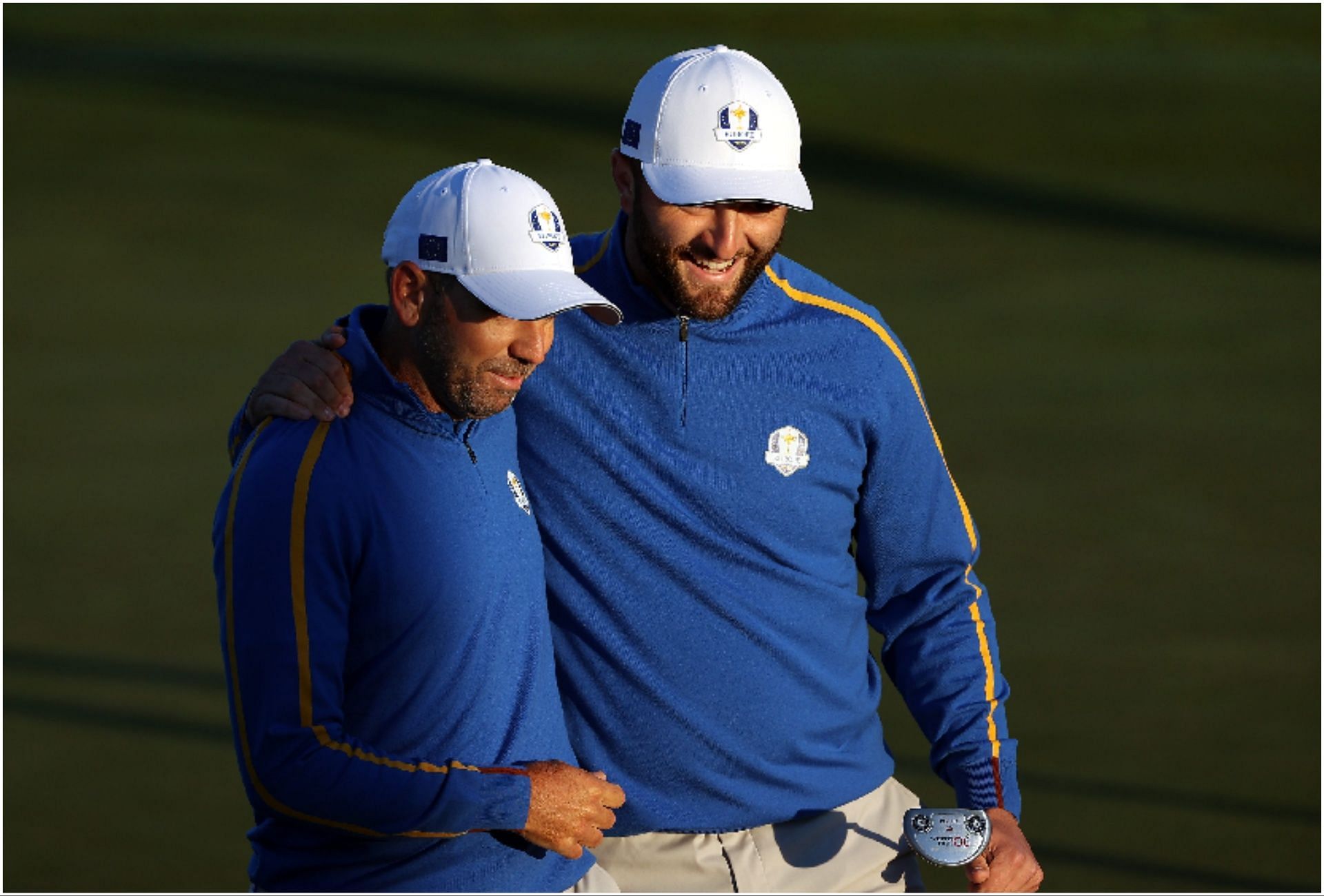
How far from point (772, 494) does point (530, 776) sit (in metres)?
0.70

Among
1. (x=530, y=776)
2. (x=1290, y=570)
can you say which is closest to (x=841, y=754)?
(x=530, y=776)

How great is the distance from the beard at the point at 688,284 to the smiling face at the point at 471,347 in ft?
1.32

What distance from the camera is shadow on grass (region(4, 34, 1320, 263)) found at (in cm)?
1104

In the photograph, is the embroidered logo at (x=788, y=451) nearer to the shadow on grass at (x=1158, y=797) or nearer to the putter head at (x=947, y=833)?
the putter head at (x=947, y=833)

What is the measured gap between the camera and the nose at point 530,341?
9.59ft

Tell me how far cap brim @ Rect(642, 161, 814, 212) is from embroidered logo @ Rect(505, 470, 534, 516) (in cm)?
49

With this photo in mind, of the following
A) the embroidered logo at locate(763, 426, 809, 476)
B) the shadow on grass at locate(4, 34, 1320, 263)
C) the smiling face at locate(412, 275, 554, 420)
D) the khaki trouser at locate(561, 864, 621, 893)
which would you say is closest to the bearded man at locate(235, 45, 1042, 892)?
the embroidered logo at locate(763, 426, 809, 476)

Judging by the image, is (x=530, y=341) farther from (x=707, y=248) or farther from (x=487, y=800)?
(x=487, y=800)

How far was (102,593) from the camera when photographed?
708cm

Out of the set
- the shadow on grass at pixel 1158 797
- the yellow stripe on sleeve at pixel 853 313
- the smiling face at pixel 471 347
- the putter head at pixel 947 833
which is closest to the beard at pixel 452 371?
the smiling face at pixel 471 347

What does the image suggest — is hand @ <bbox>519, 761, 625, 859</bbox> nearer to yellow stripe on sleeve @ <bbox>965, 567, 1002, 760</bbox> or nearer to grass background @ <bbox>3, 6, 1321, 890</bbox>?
yellow stripe on sleeve @ <bbox>965, 567, 1002, 760</bbox>

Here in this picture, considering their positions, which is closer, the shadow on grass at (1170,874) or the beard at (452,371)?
the beard at (452,371)

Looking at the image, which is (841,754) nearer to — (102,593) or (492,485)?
(492,485)

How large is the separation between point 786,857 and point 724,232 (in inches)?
39.7
